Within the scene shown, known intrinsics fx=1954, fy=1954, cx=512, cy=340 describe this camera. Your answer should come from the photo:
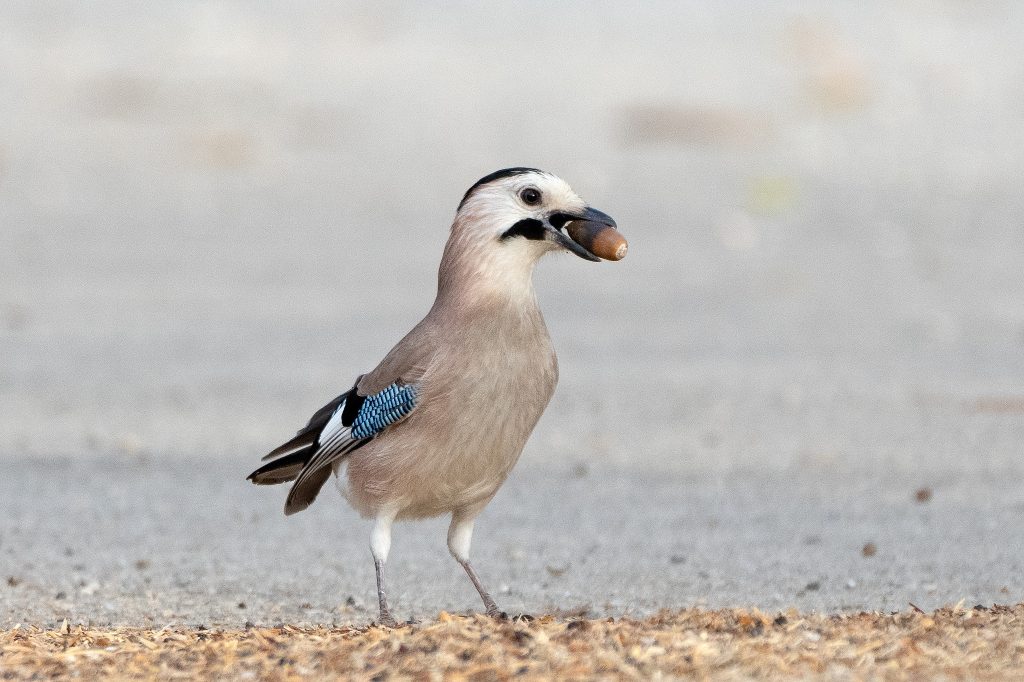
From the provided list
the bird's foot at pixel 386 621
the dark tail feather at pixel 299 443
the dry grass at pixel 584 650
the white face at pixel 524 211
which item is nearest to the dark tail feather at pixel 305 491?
the dark tail feather at pixel 299 443

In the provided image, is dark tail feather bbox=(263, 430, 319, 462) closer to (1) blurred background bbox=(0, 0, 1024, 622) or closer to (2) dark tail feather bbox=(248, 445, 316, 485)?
(2) dark tail feather bbox=(248, 445, 316, 485)

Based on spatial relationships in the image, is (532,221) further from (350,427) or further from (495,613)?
(495,613)

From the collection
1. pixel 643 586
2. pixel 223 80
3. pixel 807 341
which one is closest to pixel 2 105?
pixel 223 80

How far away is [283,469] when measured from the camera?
698 cm

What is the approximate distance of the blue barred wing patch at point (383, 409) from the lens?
6207mm

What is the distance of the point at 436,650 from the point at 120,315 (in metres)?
9.08

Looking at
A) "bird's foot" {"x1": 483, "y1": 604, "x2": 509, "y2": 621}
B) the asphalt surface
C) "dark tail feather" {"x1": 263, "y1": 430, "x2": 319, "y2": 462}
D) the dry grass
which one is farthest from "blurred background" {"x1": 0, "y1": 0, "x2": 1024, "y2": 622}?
the dry grass

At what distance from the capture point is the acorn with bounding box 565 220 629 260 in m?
6.07

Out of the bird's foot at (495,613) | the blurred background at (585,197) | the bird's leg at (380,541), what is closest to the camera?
the bird's foot at (495,613)

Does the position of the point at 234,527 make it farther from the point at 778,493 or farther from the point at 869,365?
the point at 869,365

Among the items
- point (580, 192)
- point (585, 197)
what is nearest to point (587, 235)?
point (585, 197)

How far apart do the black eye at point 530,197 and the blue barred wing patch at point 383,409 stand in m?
0.68

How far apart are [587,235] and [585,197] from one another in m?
11.8

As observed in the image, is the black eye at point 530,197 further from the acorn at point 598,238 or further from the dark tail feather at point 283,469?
the dark tail feather at point 283,469
